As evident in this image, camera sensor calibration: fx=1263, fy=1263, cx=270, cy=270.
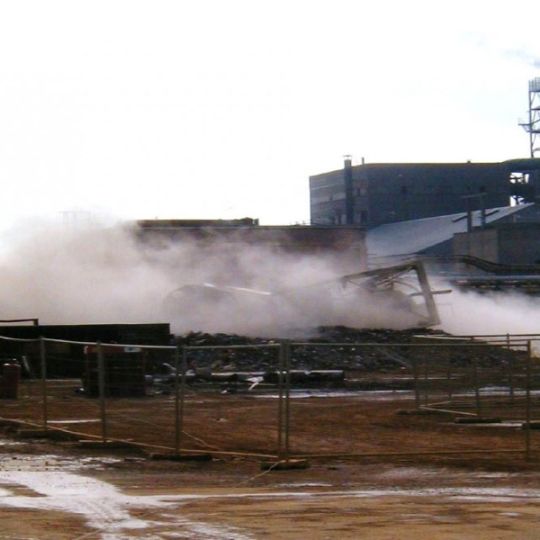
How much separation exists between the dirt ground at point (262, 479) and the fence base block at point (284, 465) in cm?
12

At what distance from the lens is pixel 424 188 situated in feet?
352

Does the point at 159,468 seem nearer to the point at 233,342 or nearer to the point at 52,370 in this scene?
the point at 52,370

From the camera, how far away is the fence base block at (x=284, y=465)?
16.9 meters

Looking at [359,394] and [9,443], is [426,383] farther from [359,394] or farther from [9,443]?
[9,443]

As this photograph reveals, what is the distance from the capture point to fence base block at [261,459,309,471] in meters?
16.9

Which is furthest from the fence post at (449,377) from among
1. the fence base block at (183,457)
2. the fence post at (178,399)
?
the fence base block at (183,457)

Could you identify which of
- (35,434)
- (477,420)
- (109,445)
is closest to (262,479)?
(109,445)

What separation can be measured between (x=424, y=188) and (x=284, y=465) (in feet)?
301

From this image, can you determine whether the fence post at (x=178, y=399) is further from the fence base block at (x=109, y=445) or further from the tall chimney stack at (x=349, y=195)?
the tall chimney stack at (x=349, y=195)

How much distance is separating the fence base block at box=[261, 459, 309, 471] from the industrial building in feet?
286

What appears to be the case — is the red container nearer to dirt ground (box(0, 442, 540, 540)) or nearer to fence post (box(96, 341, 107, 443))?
fence post (box(96, 341, 107, 443))

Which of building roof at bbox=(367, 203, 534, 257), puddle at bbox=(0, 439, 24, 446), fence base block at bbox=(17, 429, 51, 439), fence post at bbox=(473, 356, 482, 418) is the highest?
building roof at bbox=(367, 203, 534, 257)

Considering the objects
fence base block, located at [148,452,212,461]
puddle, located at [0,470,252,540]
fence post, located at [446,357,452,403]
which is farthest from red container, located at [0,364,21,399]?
puddle, located at [0,470,252,540]

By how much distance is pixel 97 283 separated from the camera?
56.4 metres
